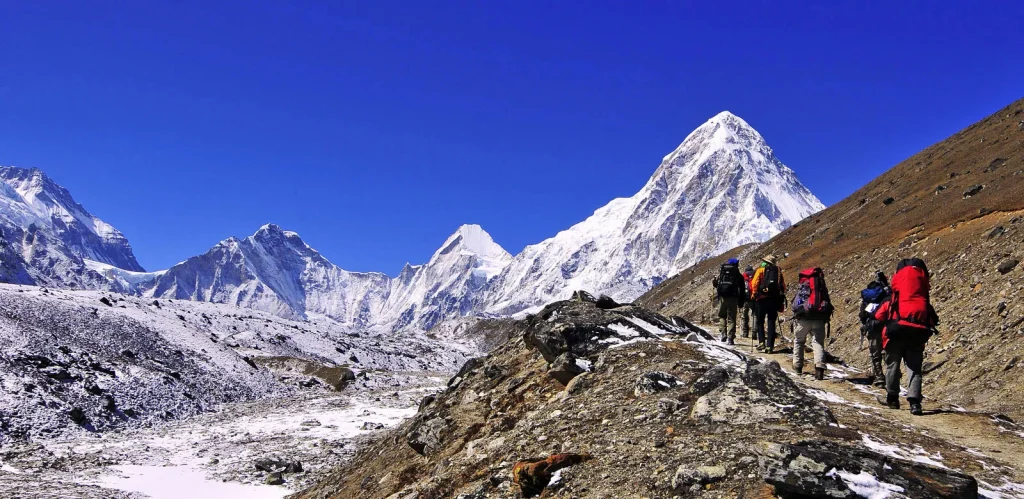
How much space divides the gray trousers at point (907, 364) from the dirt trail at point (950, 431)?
0.36 m

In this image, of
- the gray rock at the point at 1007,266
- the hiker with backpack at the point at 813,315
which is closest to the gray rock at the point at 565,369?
the hiker with backpack at the point at 813,315

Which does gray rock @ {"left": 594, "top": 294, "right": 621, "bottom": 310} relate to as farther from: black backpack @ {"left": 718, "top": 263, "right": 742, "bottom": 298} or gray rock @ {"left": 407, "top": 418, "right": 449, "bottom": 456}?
gray rock @ {"left": 407, "top": 418, "right": 449, "bottom": 456}

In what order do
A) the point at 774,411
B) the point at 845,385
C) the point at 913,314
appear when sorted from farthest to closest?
the point at 845,385
the point at 913,314
the point at 774,411

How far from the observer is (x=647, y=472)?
20.8ft

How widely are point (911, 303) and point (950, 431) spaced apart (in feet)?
8.37

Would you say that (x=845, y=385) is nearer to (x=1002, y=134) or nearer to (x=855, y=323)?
(x=855, y=323)

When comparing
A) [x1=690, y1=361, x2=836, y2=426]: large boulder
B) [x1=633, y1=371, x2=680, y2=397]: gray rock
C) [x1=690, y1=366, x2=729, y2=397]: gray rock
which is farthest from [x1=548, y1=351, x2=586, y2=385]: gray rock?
[x1=690, y1=361, x2=836, y2=426]: large boulder

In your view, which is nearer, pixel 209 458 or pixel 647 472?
pixel 647 472

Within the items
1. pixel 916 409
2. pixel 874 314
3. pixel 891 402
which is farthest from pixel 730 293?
pixel 916 409

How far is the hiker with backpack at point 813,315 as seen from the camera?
1418 centimetres

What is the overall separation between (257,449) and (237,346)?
3629 cm

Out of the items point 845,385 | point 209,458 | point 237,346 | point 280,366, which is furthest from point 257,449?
point 237,346

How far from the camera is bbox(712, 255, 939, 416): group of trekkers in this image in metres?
11.1

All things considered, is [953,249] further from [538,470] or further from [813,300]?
[538,470]
